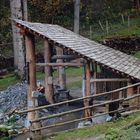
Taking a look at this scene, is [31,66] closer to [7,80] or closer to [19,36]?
[19,36]

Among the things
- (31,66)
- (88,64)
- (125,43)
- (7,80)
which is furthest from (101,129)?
(125,43)

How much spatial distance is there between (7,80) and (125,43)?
10104mm

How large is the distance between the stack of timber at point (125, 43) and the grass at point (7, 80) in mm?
8033

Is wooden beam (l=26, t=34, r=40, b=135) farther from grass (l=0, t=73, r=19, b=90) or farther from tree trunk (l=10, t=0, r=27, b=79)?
grass (l=0, t=73, r=19, b=90)

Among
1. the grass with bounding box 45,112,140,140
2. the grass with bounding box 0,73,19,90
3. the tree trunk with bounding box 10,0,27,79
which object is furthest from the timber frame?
the grass with bounding box 0,73,19,90

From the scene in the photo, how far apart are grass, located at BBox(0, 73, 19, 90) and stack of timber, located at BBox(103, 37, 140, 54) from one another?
26.4ft

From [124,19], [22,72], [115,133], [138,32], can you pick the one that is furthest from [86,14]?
[115,133]

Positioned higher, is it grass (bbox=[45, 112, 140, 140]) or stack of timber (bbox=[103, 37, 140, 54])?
stack of timber (bbox=[103, 37, 140, 54])

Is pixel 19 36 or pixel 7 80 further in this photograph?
pixel 7 80

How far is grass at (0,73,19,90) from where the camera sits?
24.9 meters

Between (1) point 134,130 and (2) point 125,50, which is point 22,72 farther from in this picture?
(1) point 134,130

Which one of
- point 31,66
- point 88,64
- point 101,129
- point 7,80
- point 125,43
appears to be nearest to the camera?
point 101,129

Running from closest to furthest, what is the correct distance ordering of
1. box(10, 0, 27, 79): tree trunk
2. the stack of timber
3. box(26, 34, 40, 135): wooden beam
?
box(26, 34, 40, 135): wooden beam, box(10, 0, 27, 79): tree trunk, the stack of timber

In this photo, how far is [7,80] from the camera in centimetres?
2611
